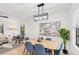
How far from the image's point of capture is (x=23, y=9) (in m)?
2.65

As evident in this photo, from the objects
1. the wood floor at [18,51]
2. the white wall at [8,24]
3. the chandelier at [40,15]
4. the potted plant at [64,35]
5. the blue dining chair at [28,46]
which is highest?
the chandelier at [40,15]

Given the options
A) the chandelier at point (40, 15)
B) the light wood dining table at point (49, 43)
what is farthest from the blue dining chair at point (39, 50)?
the chandelier at point (40, 15)

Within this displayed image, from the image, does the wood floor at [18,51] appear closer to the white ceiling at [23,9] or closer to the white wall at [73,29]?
the white ceiling at [23,9]

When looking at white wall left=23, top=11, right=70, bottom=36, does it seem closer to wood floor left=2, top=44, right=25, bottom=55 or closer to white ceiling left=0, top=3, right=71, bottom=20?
white ceiling left=0, top=3, right=71, bottom=20

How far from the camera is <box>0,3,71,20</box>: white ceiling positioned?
2.63 metres

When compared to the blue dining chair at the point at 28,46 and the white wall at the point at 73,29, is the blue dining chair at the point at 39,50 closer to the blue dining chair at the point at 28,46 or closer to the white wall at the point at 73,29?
the blue dining chair at the point at 28,46

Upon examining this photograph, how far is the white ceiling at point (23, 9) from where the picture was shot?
8.64ft

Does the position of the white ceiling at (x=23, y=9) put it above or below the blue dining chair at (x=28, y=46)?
above

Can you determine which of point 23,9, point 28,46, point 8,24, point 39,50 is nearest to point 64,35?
point 39,50

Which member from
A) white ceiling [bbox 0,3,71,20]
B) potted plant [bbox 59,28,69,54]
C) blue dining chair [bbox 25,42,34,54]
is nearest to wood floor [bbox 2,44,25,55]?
blue dining chair [bbox 25,42,34,54]

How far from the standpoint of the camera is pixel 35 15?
8.71 feet
